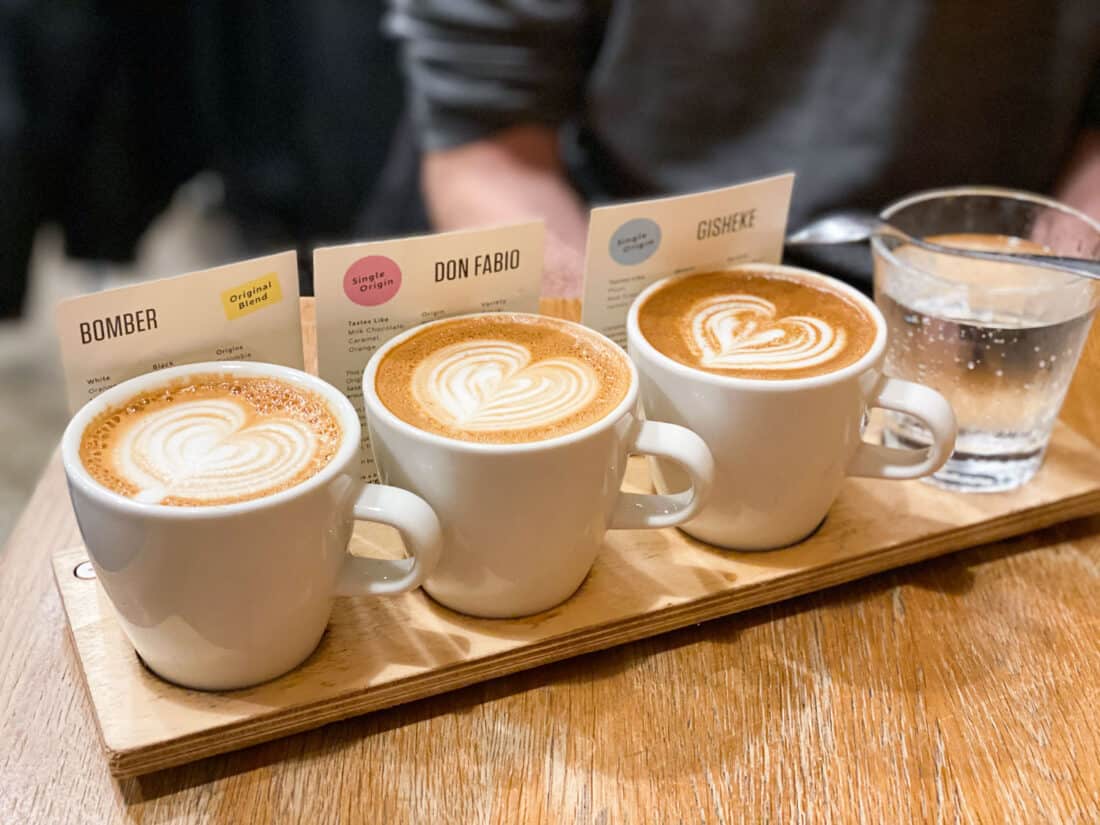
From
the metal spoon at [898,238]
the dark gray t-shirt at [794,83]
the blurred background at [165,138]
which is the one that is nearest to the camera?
the metal spoon at [898,238]

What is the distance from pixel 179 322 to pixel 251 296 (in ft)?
0.16

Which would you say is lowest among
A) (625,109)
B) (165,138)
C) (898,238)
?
(165,138)

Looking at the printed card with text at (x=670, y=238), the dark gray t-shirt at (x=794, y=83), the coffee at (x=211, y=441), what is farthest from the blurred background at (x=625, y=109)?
the coffee at (x=211, y=441)

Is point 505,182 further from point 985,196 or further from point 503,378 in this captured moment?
point 503,378

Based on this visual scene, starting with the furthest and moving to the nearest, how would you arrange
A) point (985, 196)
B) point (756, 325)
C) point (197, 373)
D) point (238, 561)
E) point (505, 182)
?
point (505, 182) < point (985, 196) < point (756, 325) < point (197, 373) < point (238, 561)

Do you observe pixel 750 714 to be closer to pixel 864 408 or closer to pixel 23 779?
pixel 864 408

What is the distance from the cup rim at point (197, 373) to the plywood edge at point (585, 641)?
15 cm

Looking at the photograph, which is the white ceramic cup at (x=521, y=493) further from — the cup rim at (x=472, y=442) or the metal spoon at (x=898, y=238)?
the metal spoon at (x=898, y=238)

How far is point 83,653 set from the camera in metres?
0.70

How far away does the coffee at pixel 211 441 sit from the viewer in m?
0.62

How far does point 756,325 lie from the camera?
2.70ft

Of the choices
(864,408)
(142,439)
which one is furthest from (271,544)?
(864,408)

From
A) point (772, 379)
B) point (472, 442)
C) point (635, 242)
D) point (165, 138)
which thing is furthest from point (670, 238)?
point (165, 138)

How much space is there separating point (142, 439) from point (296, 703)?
0.62 ft
